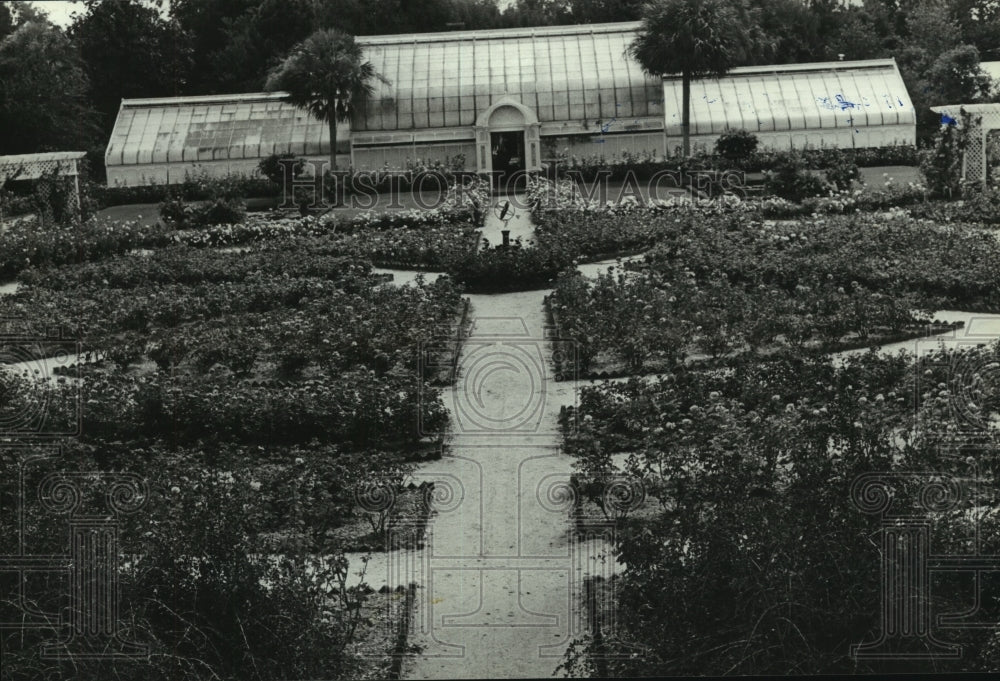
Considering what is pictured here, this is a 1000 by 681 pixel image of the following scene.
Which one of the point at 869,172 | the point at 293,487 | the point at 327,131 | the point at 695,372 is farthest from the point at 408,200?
the point at 293,487

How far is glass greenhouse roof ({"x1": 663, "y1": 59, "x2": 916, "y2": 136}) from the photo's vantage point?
1258 inches

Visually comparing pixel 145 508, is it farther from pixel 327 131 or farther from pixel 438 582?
pixel 327 131

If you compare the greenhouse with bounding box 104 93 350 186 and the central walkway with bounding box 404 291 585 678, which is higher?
the greenhouse with bounding box 104 93 350 186

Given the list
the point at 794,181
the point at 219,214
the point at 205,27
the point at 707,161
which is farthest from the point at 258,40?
the point at 794,181

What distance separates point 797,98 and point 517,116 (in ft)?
22.5

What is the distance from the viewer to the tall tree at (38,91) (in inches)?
866

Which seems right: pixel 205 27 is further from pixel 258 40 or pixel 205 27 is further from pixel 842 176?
pixel 842 176

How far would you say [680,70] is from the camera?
31.0m

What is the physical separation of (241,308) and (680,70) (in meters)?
17.7

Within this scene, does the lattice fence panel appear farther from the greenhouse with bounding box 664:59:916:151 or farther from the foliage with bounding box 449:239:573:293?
the foliage with bounding box 449:239:573:293

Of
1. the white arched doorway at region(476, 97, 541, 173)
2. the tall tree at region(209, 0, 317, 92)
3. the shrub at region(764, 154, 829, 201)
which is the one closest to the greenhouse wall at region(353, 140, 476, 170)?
the white arched doorway at region(476, 97, 541, 173)

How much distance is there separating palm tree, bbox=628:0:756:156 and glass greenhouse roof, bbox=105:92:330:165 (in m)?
8.11

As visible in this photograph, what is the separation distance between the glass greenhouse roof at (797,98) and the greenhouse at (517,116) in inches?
1.0

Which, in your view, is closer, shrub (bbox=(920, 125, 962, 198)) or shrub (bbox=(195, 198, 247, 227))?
shrub (bbox=(920, 125, 962, 198))
